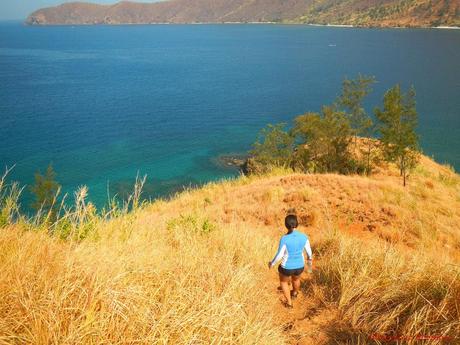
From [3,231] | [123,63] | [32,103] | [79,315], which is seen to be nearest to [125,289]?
[79,315]

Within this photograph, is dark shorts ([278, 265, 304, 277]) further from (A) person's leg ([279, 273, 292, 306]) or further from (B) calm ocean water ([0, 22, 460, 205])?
(B) calm ocean water ([0, 22, 460, 205])

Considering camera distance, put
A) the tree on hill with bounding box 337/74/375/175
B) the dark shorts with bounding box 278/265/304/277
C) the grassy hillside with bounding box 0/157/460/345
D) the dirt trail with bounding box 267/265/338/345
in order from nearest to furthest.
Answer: the grassy hillside with bounding box 0/157/460/345, the dirt trail with bounding box 267/265/338/345, the dark shorts with bounding box 278/265/304/277, the tree on hill with bounding box 337/74/375/175

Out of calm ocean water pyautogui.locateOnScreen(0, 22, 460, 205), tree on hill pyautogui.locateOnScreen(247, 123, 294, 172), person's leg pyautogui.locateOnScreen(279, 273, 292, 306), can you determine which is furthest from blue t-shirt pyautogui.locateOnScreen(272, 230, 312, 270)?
tree on hill pyautogui.locateOnScreen(247, 123, 294, 172)

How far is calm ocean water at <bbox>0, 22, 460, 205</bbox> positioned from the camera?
48.0 metres

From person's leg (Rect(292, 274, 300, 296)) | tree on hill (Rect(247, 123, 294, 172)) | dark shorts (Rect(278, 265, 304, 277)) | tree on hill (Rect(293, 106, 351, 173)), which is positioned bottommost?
tree on hill (Rect(247, 123, 294, 172))

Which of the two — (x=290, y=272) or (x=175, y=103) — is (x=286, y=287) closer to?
(x=290, y=272)

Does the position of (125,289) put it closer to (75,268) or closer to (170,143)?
(75,268)

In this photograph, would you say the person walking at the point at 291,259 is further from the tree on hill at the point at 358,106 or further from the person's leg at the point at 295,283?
the tree on hill at the point at 358,106

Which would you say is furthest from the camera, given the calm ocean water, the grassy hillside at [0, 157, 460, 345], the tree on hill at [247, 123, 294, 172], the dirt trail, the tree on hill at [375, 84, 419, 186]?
the calm ocean water

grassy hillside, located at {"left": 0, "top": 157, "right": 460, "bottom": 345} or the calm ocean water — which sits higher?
grassy hillside, located at {"left": 0, "top": 157, "right": 460, "bottom": 345}

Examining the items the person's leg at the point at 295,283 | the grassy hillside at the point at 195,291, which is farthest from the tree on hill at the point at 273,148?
the person's leg at the point at 295,283

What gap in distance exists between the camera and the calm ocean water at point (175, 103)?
48.0 m

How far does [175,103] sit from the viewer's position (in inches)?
2975

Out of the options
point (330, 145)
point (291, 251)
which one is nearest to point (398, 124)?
point (330, 145)
